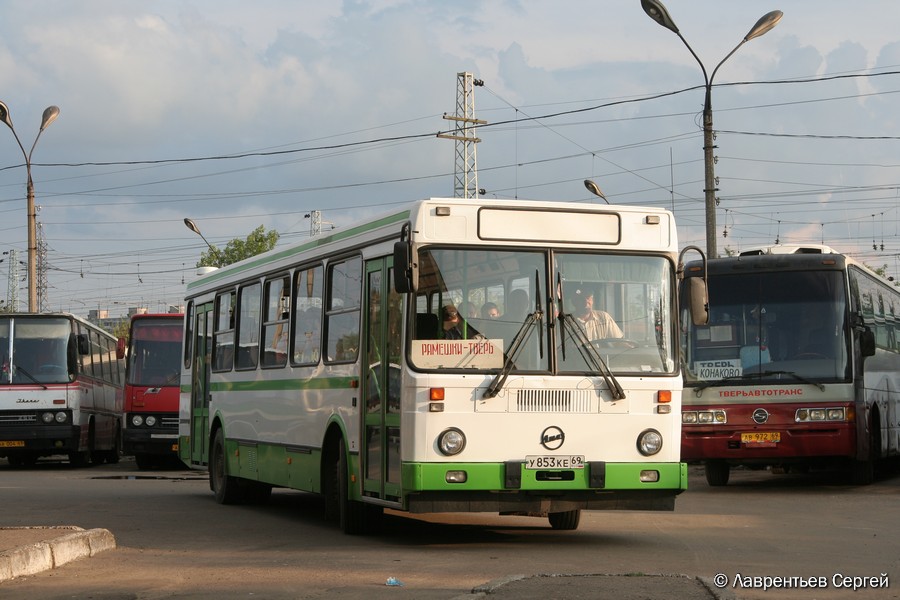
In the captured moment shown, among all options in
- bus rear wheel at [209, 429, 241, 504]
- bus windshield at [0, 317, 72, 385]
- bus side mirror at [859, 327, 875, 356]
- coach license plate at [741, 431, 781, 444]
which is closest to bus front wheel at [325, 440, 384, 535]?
bus rear wheel at [209, 429, 241, 504]

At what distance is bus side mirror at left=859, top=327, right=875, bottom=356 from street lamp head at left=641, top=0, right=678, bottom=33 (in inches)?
379

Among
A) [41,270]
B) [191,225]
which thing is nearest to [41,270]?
[41,270]

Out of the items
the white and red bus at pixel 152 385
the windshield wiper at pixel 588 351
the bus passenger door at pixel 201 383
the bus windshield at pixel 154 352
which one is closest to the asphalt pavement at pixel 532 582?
the windshield wiper at pixel 588 351

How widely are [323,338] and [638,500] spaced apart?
3.84 meters

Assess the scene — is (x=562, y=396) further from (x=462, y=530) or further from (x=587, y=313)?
(x=462, y=530)

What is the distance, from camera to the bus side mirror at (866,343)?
19.8 m

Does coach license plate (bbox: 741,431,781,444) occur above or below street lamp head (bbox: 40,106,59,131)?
below

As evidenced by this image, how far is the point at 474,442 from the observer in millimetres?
11922

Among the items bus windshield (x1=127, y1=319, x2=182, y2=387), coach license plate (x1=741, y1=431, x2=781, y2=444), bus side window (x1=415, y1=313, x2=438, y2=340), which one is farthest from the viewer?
bus windshield (x1=127, y1=319, x2=182, y2=387)

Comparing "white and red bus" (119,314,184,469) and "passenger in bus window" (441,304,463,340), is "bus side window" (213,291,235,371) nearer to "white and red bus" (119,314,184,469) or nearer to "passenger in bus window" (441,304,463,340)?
"passenger in bus window" (441,304,463,340)

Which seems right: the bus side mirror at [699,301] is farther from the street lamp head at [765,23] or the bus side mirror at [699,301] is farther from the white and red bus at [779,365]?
the street lamp head at [765,23]

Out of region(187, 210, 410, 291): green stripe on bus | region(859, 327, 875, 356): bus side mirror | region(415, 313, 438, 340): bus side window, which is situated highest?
region(187, 210, 410, 291): green stripe on bus

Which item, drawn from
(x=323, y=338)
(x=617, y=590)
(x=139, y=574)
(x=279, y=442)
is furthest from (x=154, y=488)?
(x=617, y=590)

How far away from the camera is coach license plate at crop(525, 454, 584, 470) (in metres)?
12.0
